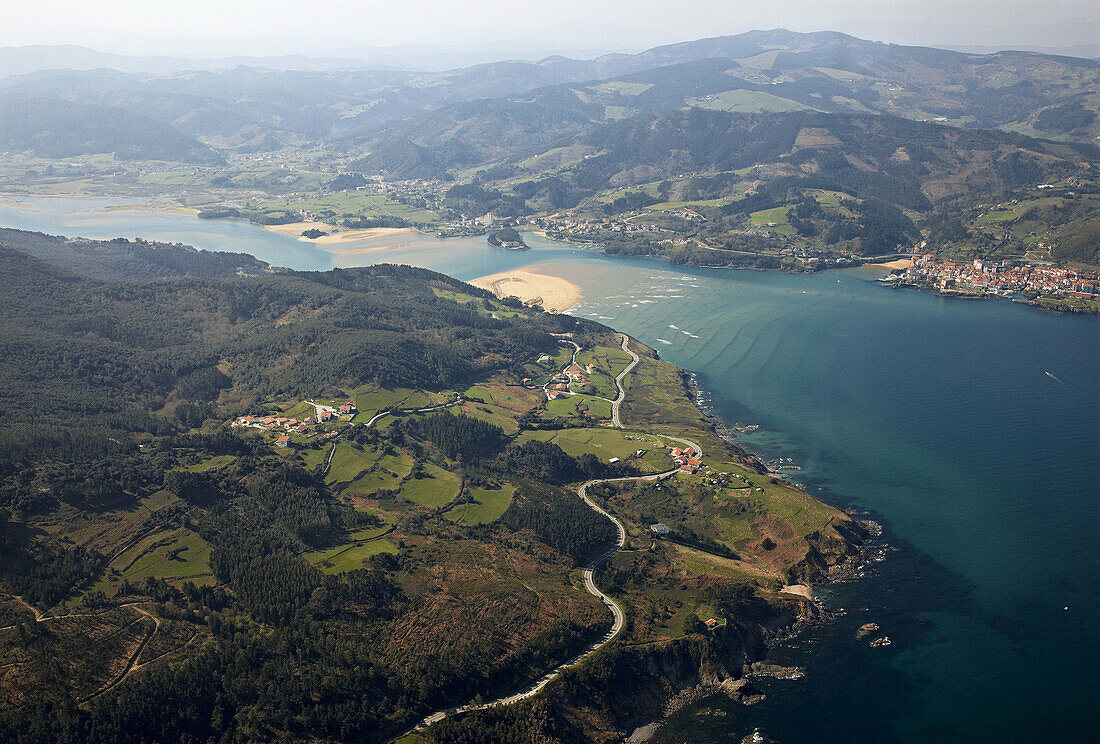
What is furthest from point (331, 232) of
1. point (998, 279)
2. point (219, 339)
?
point (998, 279)

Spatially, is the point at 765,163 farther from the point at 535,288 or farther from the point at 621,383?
the point at 621,383

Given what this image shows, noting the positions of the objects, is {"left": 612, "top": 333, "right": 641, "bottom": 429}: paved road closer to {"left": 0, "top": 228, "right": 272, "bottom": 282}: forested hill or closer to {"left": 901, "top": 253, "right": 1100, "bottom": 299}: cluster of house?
{"left": 901, "top": 253, "right": 1100, "bottom": 299}: cluster of house

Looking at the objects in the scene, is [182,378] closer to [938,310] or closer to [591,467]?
[591,467]

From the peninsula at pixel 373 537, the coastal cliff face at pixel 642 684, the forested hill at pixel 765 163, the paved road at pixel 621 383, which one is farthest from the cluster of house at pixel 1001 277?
the coastal cliff face at pixel 642 684

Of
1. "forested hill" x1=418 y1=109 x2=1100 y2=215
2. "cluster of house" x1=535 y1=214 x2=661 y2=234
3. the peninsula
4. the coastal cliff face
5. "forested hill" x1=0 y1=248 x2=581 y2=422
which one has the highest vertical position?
"forested hill" x1=418 y1=109 x2=1100 y2=215

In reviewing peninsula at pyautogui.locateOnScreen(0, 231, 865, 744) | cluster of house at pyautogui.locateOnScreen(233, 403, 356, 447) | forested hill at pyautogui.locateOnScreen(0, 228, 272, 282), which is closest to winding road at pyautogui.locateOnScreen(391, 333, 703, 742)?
peninsula at pyautogui.locateOnScreen(0, 231, 865, 744)

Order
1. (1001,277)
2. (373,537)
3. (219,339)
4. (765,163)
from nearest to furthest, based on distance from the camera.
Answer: (373,537), (219,339), (1001,277), (765,163)
